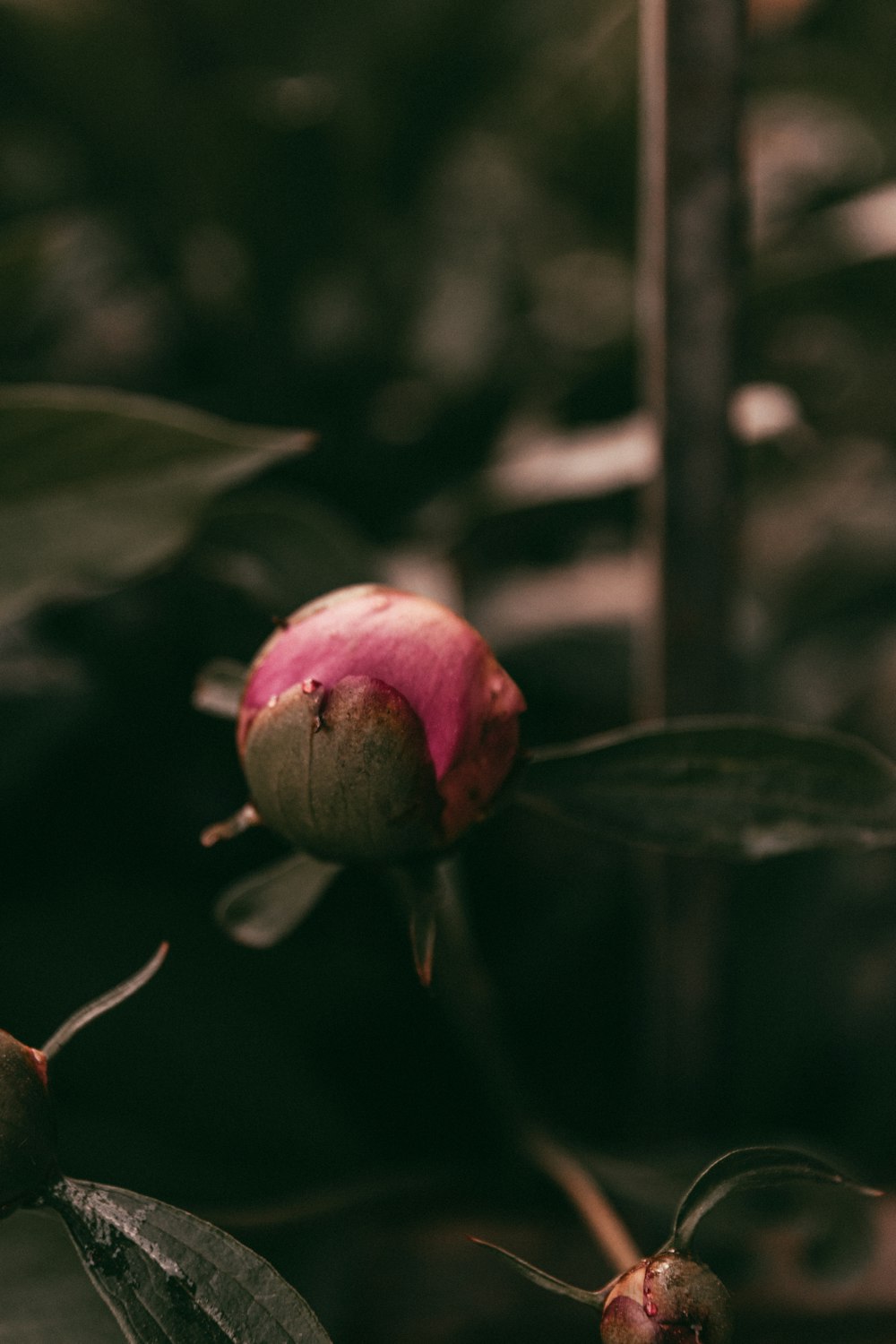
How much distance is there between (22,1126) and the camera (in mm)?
226

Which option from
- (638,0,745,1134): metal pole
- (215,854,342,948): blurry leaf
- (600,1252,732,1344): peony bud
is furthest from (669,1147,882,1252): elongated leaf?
(638,0,745,1134): metal pole

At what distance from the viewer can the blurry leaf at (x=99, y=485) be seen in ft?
1.22

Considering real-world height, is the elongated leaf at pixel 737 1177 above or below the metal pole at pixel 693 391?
below

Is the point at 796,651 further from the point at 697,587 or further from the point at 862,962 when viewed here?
the point at 697,587

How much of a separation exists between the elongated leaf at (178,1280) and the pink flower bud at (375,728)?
80 mm

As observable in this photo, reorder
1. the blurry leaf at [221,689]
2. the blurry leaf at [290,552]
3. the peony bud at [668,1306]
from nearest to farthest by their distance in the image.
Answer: the peony bud at [668,1306] < the blurry leaf at [221,689] < the blurry leaf at [290,552]

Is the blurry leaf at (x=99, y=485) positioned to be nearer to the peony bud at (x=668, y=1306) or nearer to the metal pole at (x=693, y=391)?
the metal pole at (x=693, y=391)

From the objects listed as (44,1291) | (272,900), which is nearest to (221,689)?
(272,900)

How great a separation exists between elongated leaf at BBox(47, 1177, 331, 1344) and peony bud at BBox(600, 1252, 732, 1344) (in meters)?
0.05

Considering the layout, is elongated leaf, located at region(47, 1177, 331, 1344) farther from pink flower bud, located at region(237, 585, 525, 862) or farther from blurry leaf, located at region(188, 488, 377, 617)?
blurry leaf, located at region(188, 488, 377, 617)

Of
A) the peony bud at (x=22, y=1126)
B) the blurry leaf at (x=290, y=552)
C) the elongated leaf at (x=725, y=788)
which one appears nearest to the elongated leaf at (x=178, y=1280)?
the peony bud at (x=22, y=1126)

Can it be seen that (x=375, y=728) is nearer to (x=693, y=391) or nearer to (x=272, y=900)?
(x=272, y=900)

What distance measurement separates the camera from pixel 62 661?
1.58 ft

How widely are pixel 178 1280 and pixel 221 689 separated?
0.47ft
